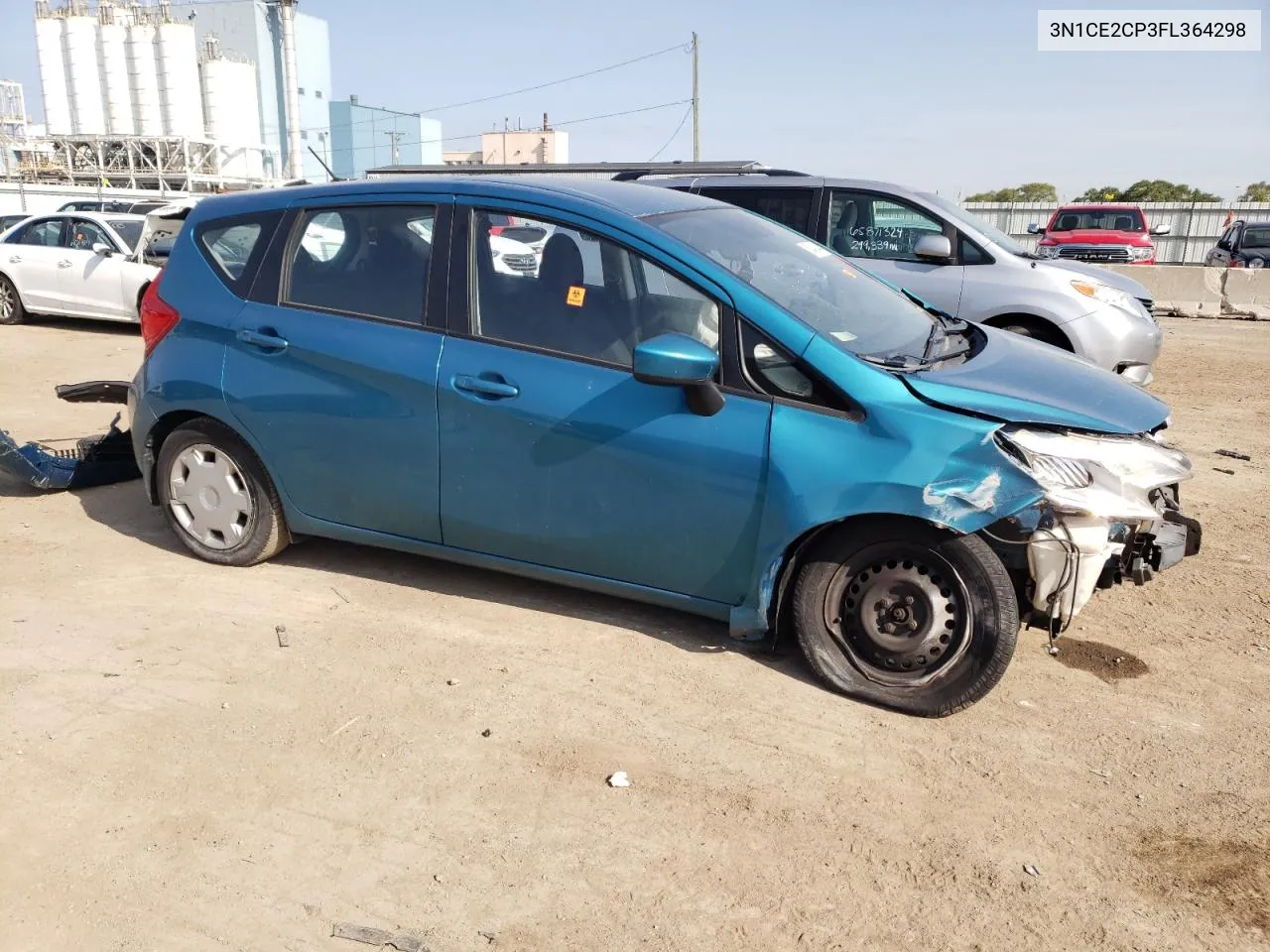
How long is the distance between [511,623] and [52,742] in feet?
5.72

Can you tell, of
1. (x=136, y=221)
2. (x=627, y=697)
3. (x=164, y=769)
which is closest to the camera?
(x=164, y=769)

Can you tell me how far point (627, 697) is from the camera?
3795 mm

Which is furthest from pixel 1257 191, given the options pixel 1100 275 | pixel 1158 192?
pixel 1100 275

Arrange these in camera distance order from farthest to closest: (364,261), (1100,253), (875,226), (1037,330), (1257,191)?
(1257,191) → (1100,253) → (875,226) → (1037,330) → (364,261)

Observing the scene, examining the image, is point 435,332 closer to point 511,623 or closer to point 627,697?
point 511,623

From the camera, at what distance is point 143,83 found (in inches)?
2167

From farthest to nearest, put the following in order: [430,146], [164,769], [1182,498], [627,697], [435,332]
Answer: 1. [430,146]
2. [1182,498]
3. [435,332]
4. [627,697]
5. [164,769]

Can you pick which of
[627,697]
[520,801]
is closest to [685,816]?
[520,801]

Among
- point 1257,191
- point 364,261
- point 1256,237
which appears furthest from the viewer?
point 1257,191

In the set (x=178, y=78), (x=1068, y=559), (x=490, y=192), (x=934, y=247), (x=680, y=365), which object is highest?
(x=178, y=78)

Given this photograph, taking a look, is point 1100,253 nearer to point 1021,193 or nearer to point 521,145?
point 1021,193

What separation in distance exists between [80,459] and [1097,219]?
24.5 m

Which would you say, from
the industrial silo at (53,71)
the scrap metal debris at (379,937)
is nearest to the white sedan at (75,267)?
the scrap metal debris at (379,937)

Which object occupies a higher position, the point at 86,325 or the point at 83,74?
the point at 83,74
